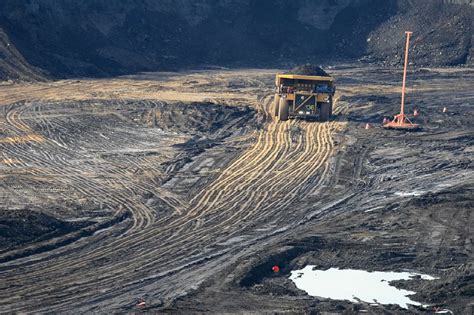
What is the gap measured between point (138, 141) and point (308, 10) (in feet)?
109

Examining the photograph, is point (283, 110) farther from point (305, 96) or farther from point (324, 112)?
point (324, 112)

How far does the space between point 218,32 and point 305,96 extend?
25.3 m

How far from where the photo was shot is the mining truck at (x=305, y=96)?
125ft

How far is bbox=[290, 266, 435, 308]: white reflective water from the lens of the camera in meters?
18.4

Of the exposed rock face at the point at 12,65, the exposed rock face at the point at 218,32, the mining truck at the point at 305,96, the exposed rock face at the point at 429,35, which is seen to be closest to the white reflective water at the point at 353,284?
the mining truck at the point at 305,96

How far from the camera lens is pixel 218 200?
26.3 meters

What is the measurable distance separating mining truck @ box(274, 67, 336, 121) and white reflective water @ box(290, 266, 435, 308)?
18.2 meters

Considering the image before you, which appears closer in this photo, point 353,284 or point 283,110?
point 353,284

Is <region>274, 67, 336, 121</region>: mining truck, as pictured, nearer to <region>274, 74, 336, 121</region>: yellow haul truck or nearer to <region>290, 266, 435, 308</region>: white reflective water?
<region>274, 74, 336, 121</region>: yellow haul truck

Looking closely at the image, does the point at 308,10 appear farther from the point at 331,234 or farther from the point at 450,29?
the point at 331,234

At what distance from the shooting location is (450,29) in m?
58.5

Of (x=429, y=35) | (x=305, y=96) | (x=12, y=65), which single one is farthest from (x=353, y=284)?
(x=429, y=35)

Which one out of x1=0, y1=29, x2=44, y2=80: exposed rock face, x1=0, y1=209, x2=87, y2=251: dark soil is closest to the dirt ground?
x1=0, y1=209, x2=87, y2=251: dark soil

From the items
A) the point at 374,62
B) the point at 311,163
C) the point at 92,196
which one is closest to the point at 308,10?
the point at 374,62
